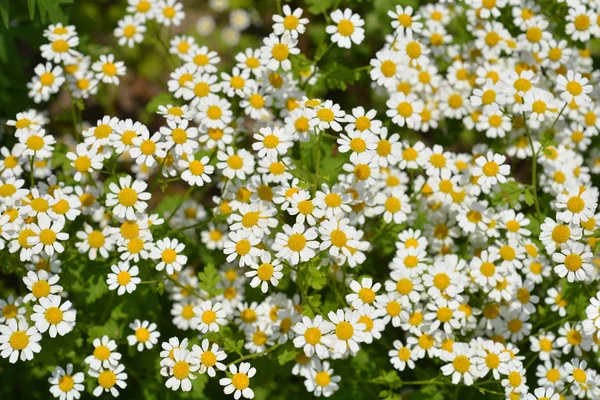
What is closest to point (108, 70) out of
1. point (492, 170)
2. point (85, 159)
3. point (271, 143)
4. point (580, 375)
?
point (85, 159)

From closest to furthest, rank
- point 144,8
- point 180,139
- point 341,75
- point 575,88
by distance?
point 180,139
point 575,88
point 341,75
point 144,8

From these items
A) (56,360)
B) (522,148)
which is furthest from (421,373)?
(56,360)

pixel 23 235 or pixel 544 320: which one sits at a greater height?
pixel 544 320

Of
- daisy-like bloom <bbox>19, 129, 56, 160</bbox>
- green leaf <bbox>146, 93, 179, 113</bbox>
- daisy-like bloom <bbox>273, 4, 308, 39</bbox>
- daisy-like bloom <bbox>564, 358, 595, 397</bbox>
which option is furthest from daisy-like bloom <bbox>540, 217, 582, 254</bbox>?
daisy-like bloom <bbox>19, 129, 56, 160</bbox>

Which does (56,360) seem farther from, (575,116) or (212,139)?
(575,116)

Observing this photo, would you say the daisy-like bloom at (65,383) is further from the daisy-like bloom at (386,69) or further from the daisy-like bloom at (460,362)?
the daisy-like bloom at (386,69)

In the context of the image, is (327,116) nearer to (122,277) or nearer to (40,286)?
(122,277)
